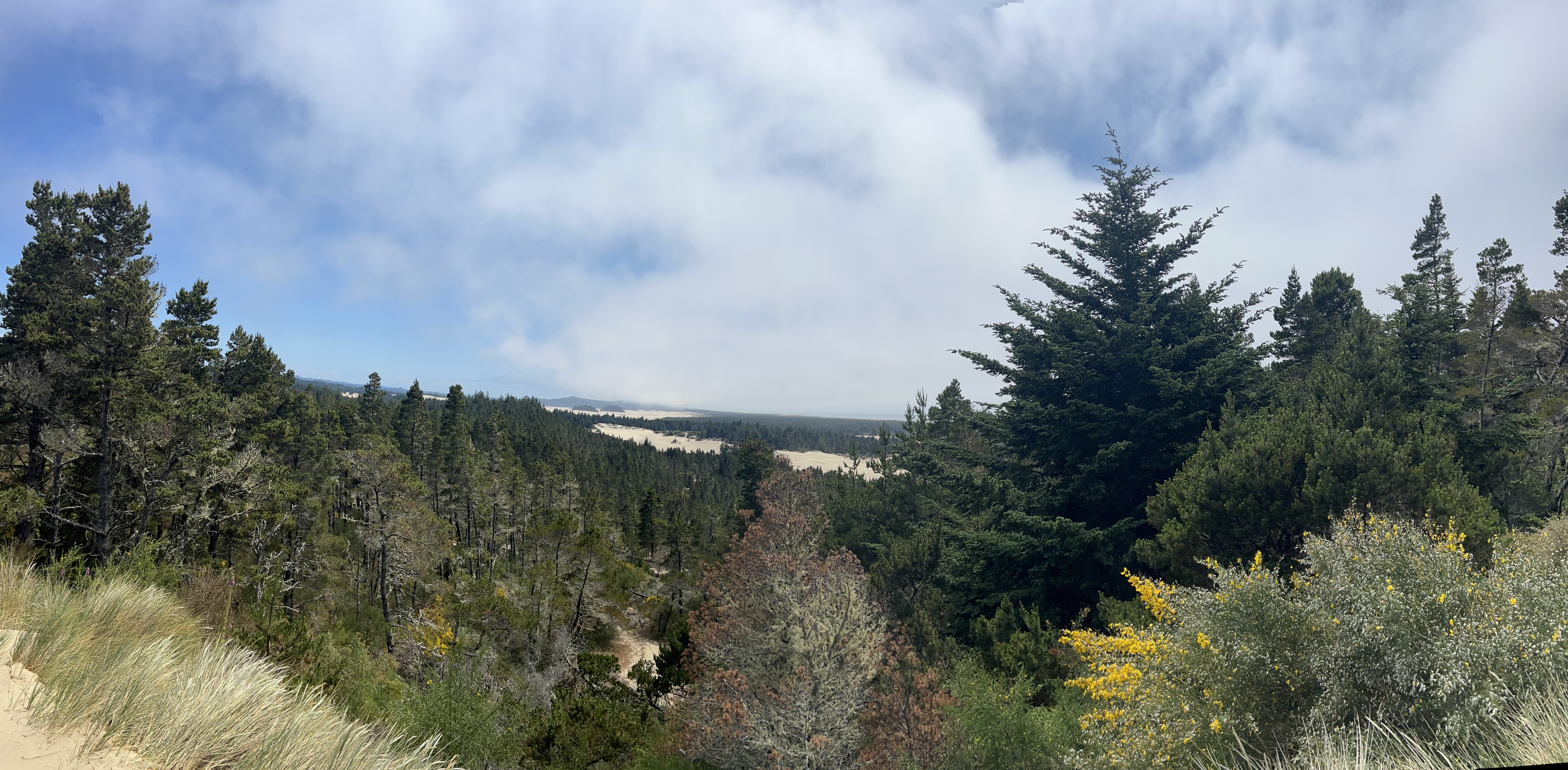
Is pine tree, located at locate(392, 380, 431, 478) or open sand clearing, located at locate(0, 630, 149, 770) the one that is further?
pine tree, located at locate(392, 380, 431, 478)

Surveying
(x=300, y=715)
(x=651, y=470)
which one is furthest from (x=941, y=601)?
(x=651, y=470)

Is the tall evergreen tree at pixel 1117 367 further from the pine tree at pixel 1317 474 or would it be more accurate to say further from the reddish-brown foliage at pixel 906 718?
the reddish-brown foliage at pixel 906 718

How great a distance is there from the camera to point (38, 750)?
3422 millimetres

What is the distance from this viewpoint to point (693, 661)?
21562mm

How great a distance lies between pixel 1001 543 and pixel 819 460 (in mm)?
153714

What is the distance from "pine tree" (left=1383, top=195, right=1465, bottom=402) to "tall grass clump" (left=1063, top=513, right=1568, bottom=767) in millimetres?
13868

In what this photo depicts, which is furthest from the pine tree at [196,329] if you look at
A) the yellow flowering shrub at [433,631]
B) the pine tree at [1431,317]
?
the pine tree at [1431,317]

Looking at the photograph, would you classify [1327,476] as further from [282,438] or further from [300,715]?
[282,438]

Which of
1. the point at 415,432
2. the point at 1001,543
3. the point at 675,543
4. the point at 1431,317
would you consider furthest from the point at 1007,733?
the point at 415,432

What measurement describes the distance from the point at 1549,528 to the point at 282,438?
157ft

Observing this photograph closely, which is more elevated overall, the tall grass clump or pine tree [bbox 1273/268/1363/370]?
pine tree [bbox 1273/268/1363/370]

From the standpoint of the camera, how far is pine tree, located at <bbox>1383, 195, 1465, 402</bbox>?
1933 centimetres

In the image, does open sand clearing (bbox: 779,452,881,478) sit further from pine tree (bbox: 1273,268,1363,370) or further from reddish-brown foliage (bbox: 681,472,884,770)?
reddish-brown foliage (bbox: 681,472,884,770)

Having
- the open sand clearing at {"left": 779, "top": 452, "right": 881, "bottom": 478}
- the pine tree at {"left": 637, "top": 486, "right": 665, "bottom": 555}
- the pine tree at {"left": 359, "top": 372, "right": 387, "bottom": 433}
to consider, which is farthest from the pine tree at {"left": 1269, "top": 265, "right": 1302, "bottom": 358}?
the open sand clearing at {"left": 779, "top": 452, "right": 881, "bottom": 478}
